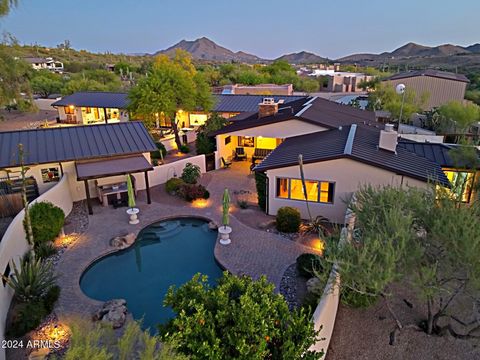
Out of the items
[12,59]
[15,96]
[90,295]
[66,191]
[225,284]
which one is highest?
[12,59]

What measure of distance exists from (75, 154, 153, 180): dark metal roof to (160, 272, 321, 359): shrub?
11.7 metres

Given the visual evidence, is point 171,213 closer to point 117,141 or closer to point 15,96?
point 117,141

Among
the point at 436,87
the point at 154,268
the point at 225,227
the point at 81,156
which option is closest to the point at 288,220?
the point at 225,227

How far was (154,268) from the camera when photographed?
13742mm

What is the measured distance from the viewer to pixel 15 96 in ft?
45.4

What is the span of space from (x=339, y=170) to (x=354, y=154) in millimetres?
1015

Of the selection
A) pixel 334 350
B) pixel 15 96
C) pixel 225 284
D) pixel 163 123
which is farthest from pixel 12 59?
pixel 163 123

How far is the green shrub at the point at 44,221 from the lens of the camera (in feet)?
45.3

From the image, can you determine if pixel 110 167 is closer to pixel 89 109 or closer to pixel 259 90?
pixel 89 109

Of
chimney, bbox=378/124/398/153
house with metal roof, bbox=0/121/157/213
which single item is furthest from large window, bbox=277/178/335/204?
house with metal roof, bbox=0/121/157/213

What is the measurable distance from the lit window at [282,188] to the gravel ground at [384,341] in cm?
761

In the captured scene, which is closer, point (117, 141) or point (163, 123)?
point (117, 141)

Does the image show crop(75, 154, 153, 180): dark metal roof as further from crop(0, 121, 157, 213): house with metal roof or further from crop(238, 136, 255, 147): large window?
crop(238, 136, 255, 147): large window

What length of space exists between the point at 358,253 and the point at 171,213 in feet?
41.3
